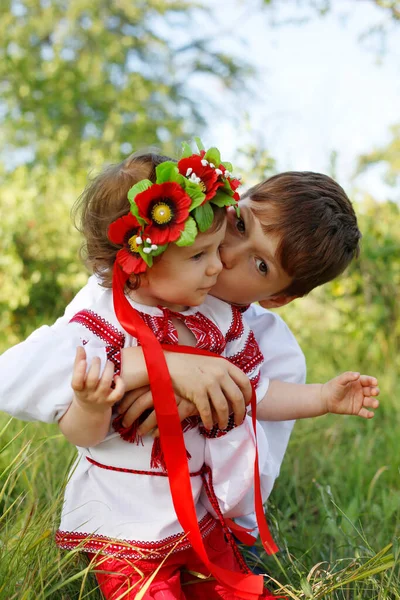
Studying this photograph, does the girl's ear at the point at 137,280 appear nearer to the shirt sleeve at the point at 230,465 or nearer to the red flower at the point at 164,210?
the red flower at the point at 164,210

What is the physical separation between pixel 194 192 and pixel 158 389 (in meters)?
0.50

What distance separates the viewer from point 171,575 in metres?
1.85

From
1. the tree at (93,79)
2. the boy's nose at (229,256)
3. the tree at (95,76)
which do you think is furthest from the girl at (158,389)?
the tree at (95,76)

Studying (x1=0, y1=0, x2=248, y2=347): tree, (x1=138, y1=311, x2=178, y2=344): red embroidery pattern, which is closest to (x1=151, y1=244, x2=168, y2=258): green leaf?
(x1=138, y1=311, x2=178, y2=344): red embroidery pattern

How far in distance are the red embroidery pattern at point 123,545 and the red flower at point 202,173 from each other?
913 millimetres

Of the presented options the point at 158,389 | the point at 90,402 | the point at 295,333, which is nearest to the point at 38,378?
the point at 90,402

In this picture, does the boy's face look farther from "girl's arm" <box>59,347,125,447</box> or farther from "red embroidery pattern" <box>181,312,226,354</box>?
"girl's arm" <box>59,347,125,447</box>

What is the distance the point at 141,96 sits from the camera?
559 inches

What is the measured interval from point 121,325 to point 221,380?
300 mm

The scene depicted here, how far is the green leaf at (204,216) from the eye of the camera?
1600 mm

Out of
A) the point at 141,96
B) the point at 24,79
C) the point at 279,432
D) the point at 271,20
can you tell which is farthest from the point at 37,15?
the point at 279,432

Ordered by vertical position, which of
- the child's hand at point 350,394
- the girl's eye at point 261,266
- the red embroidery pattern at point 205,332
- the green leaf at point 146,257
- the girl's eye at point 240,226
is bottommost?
the child's hand at point 350,394

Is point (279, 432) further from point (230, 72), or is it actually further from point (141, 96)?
point (230, 72)

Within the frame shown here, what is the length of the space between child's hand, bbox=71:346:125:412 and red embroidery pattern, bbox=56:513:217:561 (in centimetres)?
45
